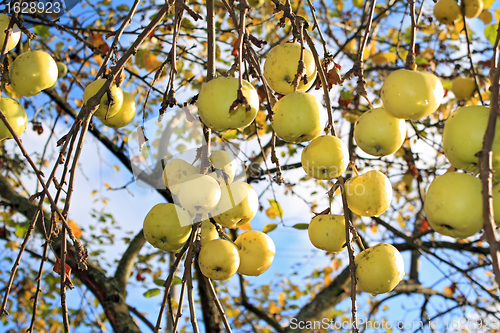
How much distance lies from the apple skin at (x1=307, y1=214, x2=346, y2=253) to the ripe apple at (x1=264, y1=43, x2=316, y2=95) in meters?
0.45

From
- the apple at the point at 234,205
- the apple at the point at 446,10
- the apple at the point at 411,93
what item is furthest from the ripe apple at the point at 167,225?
the apple at the point at 446,10

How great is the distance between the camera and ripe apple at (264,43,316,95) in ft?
4.46

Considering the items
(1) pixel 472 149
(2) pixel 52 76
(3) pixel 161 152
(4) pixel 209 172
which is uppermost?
(3) pixel 161 152

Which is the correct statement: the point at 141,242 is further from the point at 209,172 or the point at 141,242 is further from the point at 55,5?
the point at 209,172

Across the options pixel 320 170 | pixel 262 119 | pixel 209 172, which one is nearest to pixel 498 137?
pixel 320 170

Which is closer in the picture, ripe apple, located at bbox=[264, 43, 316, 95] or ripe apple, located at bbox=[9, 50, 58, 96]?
ripe apple, located at bbox=[264, 43, 316, 95]

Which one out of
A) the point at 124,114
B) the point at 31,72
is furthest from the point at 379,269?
the point at 31,72

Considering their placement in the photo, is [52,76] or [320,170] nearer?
[320,170]

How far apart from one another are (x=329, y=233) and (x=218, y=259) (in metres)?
0.38

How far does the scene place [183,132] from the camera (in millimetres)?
2639

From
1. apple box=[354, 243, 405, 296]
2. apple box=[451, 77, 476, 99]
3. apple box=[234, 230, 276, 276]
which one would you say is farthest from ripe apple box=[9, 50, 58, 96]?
apple box=[451, 77, 476, 99]

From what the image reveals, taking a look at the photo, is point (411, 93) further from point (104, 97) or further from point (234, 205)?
point (104, 97)

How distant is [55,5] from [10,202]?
4.59 feet

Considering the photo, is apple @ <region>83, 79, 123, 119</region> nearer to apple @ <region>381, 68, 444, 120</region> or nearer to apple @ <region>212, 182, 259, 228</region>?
apple @ <region>212, 182, 259, 228</region>
